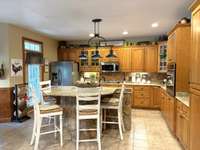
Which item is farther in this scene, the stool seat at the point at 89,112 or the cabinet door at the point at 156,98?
the cabinet door at the point at 156,98

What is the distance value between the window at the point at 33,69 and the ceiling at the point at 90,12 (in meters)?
0.75

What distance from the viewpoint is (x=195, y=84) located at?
2412 millimetres

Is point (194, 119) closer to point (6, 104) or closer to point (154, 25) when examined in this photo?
point (154, 25)

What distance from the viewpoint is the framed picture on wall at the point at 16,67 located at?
4.78 meters

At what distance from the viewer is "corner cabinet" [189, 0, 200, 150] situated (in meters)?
2.33

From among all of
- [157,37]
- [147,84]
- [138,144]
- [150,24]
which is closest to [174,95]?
[138,144]

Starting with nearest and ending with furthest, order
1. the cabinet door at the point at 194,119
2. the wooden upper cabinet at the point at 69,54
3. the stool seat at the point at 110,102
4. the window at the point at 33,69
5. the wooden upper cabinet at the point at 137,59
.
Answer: the cabinet door at the point at 194,119 < the stool seat at the point at 110,102 < the window at the point at 33,69 < the wooden upper cabinet at the point at 137,59 < the wooden upper cabinet at the point at 69,54

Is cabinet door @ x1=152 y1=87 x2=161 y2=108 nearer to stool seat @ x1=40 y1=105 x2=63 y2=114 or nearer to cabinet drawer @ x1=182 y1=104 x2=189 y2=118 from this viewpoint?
cabinet drawer @ x1=182 y1=104 x2=189 y2=118

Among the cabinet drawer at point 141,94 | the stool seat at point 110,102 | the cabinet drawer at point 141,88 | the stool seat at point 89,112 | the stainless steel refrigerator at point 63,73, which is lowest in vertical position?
the cabinet drawer at point 141,94

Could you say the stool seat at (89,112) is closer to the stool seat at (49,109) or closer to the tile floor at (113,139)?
the stool seat at (49,109)

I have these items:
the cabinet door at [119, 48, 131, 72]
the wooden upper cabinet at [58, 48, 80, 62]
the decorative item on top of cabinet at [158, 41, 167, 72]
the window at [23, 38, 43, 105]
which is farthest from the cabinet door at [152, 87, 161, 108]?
the window at [23, 38, 43, 105]

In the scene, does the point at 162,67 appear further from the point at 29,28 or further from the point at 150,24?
the point at 29,28

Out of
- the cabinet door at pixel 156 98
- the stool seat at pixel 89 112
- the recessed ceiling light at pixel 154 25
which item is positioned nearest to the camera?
the stool seat at pixel 89 112

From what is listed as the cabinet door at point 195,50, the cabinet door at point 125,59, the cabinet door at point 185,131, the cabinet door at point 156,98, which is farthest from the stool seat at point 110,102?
the cabinet door at point 125,59
